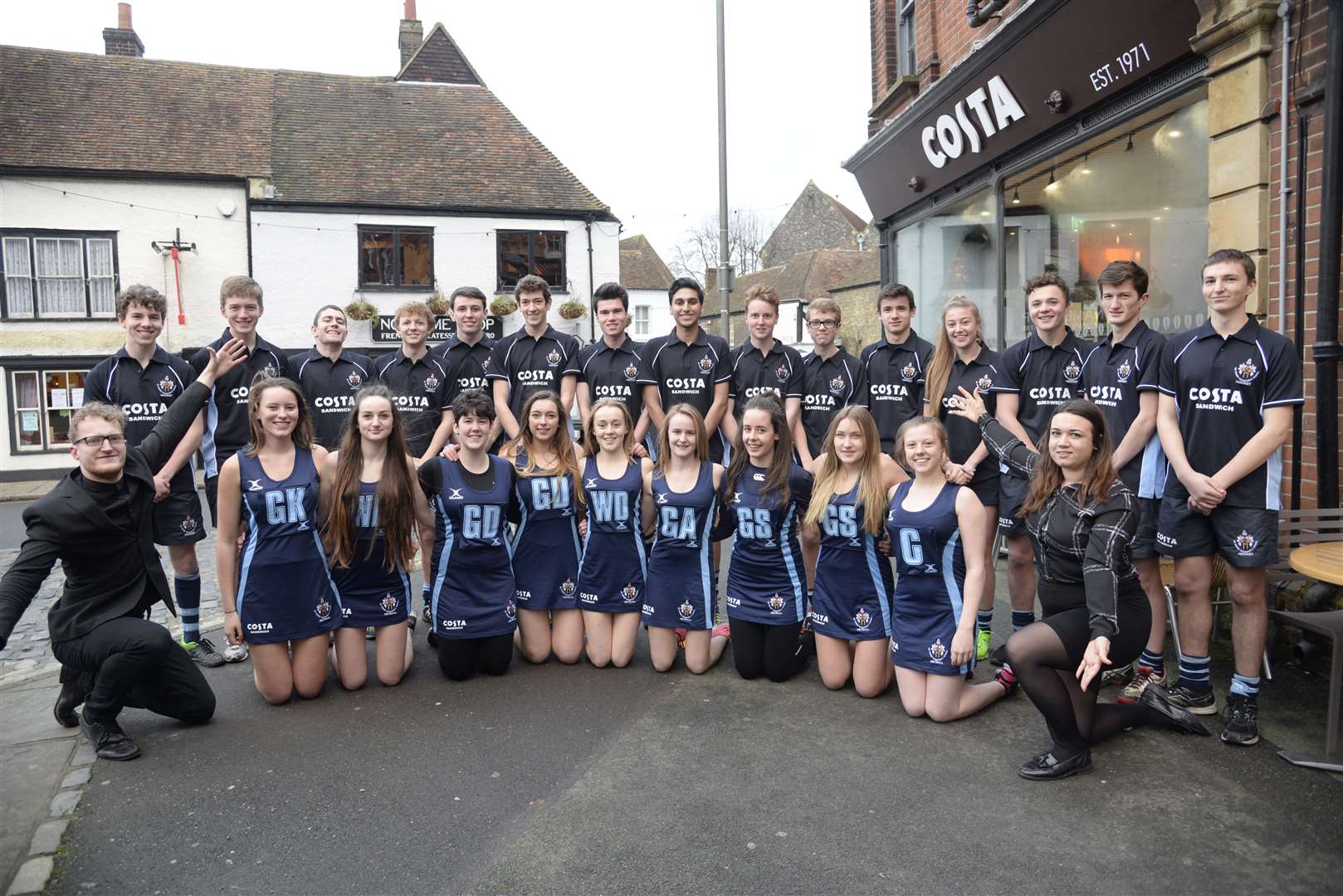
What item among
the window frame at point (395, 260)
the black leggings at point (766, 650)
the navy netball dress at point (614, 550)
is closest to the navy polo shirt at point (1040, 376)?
the black leggings at point (766, 650)

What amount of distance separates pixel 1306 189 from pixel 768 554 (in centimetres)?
359

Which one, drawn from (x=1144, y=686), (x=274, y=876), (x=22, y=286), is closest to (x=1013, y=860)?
(x=1144, y=686)

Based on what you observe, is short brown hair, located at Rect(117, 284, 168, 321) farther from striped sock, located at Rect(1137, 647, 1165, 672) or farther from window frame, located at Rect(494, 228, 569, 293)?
window frame, located at Rect(494, 228, 569, 293)

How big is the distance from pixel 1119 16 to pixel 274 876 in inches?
278

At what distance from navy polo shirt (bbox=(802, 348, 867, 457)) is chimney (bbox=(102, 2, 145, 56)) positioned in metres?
23.8

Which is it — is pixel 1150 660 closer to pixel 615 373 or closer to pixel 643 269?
pixel 615 373

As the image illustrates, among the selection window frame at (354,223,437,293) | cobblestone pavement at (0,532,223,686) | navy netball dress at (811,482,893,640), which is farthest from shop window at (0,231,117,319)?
navy netball dress at (811,482,893,640)

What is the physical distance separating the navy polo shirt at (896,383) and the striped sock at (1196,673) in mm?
2235

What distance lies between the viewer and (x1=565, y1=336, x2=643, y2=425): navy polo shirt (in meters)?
6.69

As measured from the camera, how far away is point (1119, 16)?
20.7 ft

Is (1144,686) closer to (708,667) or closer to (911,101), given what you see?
(708,667)

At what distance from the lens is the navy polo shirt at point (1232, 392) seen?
410cm

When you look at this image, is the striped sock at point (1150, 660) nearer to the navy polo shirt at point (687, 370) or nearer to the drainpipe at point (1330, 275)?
the drainpipe at point (1330, 275)

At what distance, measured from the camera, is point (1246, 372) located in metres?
4.17
